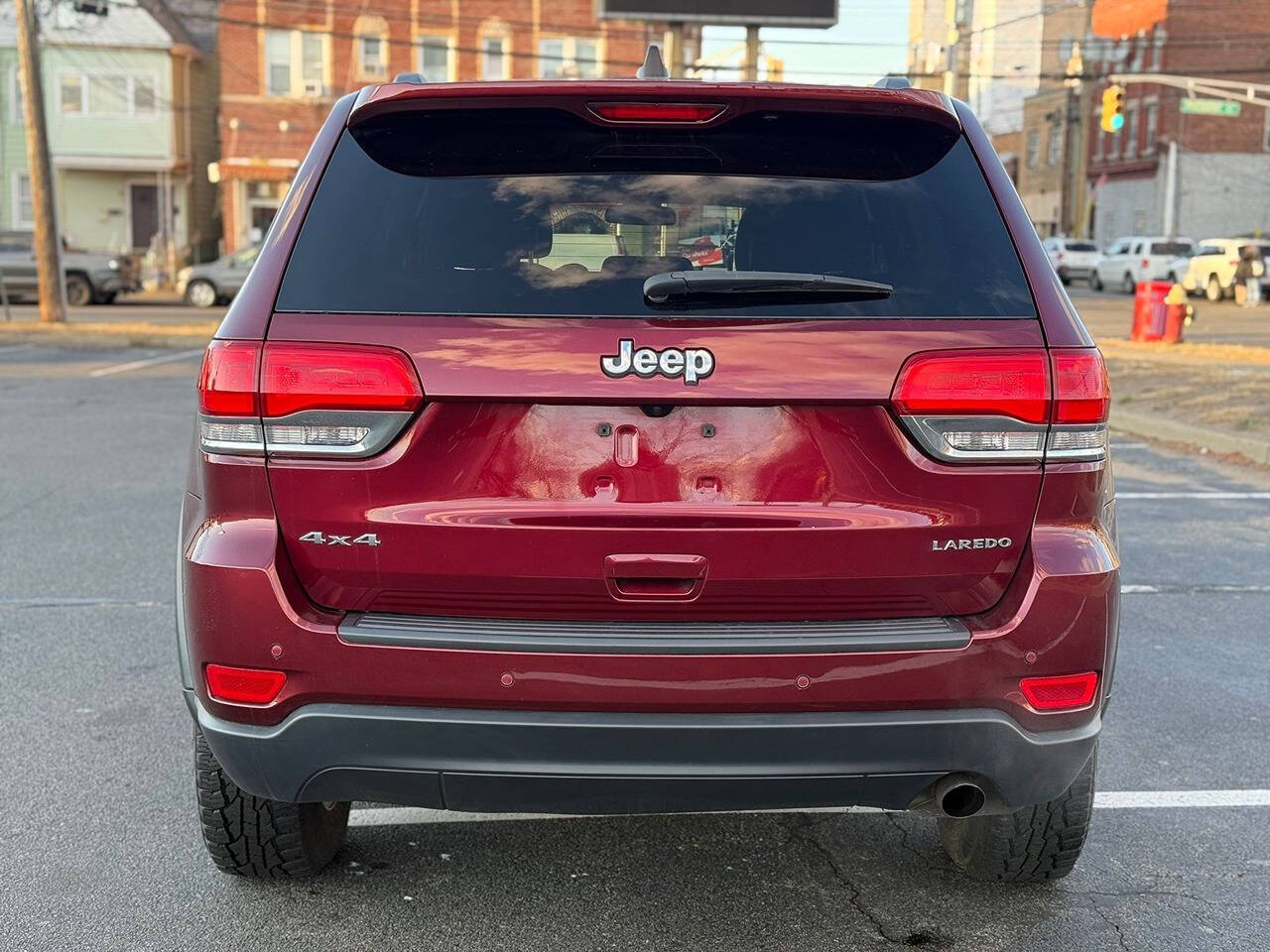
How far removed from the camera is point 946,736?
282 cm

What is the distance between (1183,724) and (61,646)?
432cm

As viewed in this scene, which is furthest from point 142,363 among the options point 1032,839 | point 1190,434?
point 1032,839

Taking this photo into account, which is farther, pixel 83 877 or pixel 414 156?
pixel 83 877

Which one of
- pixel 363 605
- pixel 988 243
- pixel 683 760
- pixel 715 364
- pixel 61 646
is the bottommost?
pixel 61 646

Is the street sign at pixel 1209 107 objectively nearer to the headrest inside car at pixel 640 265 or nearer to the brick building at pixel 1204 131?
the brick building at pixel 1204 131

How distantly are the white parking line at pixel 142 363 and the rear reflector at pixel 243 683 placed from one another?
15.2m

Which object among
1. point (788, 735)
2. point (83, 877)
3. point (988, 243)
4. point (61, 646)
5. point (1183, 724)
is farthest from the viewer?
point (61, 646)

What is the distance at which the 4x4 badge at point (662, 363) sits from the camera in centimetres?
278

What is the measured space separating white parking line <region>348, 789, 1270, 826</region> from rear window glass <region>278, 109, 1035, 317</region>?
68.9 inches

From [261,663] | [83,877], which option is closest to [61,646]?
[83,877]

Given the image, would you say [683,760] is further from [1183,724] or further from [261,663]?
[1183,724]

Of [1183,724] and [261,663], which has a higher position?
[261,663]

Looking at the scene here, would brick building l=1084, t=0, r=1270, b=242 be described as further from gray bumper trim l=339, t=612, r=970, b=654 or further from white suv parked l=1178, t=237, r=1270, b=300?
gray bumper trim l=339, t=612, r=970, b=654

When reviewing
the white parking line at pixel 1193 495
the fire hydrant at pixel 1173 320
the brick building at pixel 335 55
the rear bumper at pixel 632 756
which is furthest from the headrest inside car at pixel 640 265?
the brick building at pixel 335 55
